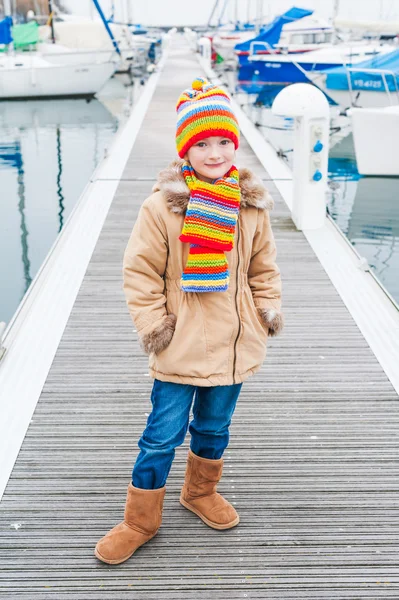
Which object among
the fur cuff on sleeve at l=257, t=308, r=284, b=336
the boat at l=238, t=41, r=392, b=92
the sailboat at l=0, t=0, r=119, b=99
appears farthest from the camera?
the boat at l=238, t=41, r=392, b=92

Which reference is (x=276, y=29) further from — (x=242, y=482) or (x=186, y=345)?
(x=186, y=345)

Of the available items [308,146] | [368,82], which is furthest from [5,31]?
[308,146]

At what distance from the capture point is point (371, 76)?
17.4 metres

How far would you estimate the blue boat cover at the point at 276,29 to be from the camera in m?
31.0

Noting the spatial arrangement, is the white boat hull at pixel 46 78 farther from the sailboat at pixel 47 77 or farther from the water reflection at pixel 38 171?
the water reflection at pixel 38 171

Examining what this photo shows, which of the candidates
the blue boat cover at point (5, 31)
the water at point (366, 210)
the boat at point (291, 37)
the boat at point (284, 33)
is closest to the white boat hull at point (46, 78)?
the blue boat cover at point (5, 31)

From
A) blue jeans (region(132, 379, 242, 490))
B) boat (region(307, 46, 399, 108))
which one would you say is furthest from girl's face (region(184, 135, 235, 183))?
boat (region(307, 46, 399, 108))

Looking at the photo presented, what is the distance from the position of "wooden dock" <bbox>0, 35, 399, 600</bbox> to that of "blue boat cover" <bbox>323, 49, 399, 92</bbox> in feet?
41.0

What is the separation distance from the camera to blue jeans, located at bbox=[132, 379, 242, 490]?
234 centimetres

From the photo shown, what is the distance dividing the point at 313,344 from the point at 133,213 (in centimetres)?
342

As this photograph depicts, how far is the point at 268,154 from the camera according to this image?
10406 mm

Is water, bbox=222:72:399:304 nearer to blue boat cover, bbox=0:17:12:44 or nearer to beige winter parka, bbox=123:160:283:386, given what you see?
beige winter parka, bbox=123:160:283:386

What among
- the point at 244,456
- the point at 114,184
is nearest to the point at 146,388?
the point at 244,456

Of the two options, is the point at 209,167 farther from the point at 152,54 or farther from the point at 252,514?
the point at 152,54
